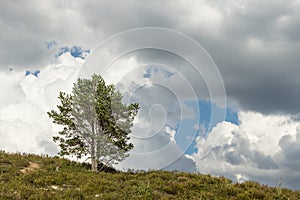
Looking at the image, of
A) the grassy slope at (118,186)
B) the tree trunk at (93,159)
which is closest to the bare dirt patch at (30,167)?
the grassy slope at (118,186)

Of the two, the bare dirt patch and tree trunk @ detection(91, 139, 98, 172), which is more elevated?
tree trunk @ detection(91, 139, 98, 172)

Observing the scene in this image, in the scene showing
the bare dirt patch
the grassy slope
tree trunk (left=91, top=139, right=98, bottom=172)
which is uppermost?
tree trunk (left=91, top=139, right=98, bottom=172)

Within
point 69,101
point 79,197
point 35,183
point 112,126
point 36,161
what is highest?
point 69,101

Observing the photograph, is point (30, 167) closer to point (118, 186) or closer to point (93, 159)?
point (93, 159)

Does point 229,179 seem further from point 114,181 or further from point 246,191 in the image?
point 114,181

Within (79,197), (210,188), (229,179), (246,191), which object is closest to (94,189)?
(79,197)

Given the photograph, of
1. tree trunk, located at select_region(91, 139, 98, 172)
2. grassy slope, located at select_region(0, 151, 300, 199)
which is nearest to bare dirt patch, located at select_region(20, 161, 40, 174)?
grassy slope, located at select_region(0, 151, 300, 199)

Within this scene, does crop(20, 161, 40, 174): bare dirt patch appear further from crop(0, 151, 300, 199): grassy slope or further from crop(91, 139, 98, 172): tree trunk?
crop(91, 139, 98, 172): tree trunk

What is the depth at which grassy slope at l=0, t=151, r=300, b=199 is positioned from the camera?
16.2 meters

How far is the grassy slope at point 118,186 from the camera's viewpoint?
16.2 metres

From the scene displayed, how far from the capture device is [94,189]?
56.2ft

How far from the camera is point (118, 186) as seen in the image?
1819cm

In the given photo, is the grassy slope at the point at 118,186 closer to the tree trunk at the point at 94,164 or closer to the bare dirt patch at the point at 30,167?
the bare dirt patch at the point at 30,167

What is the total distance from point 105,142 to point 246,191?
1102 centimetres
